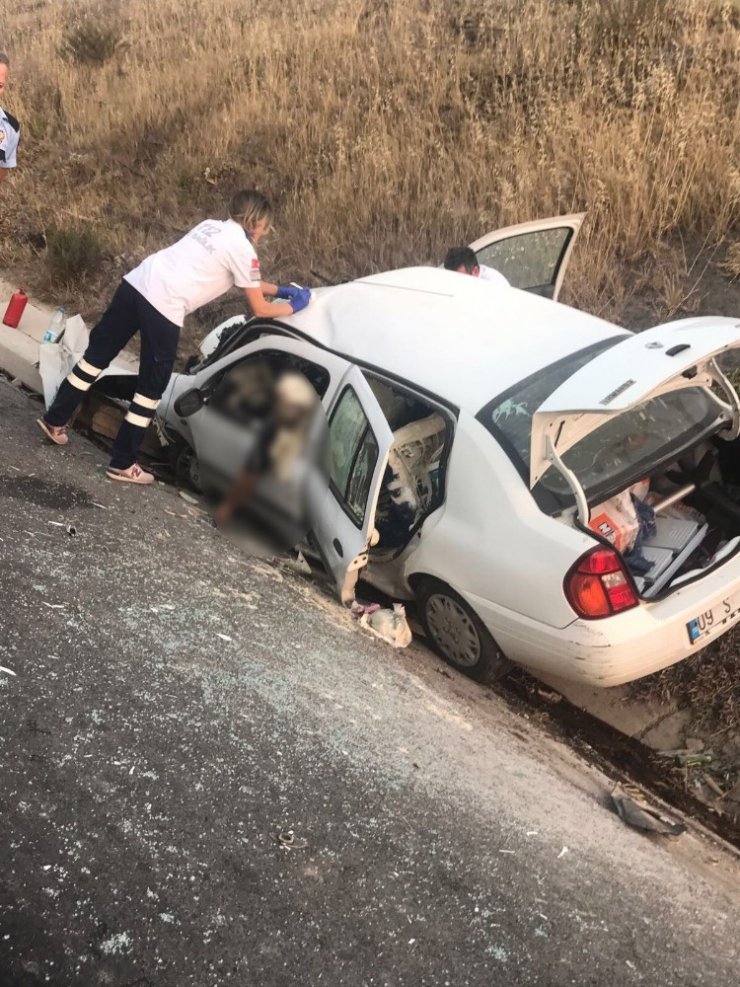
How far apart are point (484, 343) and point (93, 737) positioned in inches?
99.9

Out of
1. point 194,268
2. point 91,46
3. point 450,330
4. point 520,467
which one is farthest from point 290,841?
point 91,46

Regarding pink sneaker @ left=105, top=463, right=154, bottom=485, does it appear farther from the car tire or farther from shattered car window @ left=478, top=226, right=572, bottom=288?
shattered car window @ left=478, top=226, right=572, bottom=288

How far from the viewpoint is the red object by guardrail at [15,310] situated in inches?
295

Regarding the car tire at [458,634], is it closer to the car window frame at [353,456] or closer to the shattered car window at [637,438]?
the car window frame at [353,456]

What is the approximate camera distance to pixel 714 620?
3770mm

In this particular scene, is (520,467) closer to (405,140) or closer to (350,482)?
(350,482)

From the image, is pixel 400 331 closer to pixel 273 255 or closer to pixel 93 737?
pixel 93 737

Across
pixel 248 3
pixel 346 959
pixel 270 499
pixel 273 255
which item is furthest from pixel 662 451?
pixel 248 3

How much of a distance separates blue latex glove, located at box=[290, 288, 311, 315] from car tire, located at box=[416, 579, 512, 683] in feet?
5.64

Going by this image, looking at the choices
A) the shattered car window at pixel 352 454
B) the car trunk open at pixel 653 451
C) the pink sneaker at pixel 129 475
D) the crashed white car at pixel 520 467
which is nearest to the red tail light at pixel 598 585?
the crashed white car at pixel 520 467

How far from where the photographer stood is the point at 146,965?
2.19 m

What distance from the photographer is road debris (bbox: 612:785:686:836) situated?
11.1 ft

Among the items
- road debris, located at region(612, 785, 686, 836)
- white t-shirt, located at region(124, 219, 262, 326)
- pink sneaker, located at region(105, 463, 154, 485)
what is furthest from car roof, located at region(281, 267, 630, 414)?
road debris, located at region(612, 785, 686, 836)

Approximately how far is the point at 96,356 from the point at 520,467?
2.66 metres
